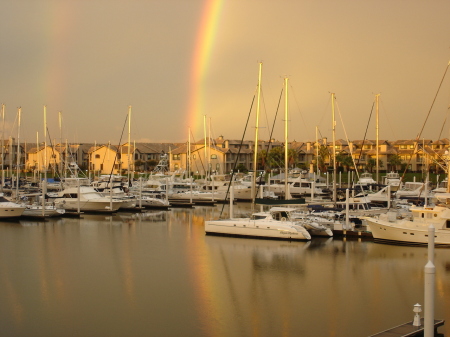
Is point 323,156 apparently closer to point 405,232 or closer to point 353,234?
point 353,234

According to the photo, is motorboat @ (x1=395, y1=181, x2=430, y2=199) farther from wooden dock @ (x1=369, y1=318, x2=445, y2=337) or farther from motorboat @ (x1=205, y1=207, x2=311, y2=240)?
wooden dock @ (x1=369, y1=318, x2=445, y2=337)

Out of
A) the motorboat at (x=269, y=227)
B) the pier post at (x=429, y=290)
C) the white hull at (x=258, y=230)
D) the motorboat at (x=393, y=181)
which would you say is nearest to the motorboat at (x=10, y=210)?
the white hull at (x=258, y=230)

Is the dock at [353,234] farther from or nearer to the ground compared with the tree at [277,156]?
nearer to the ground

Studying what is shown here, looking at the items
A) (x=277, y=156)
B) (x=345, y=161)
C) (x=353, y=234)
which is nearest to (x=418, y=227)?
(x=353, y=234)

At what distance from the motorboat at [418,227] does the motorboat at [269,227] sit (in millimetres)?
3509

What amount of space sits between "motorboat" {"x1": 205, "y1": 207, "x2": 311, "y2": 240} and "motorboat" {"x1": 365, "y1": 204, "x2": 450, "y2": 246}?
11.5 feet

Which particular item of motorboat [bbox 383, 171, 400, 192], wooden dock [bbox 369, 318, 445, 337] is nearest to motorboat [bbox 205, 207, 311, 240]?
wooden dock [bbox 369, 318, 445, 337]

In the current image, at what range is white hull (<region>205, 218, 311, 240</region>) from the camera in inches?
1158

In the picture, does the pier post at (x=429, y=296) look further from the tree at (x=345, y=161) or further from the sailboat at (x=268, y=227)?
the tree at (x=345, y=161)

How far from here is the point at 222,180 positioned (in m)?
62.1

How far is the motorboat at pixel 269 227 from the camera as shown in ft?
96.6

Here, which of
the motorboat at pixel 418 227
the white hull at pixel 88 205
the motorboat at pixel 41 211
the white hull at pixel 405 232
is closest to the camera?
the motorboat at pixel 418 227

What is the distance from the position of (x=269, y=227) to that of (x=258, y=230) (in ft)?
2.01

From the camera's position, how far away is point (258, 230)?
98.6ft
